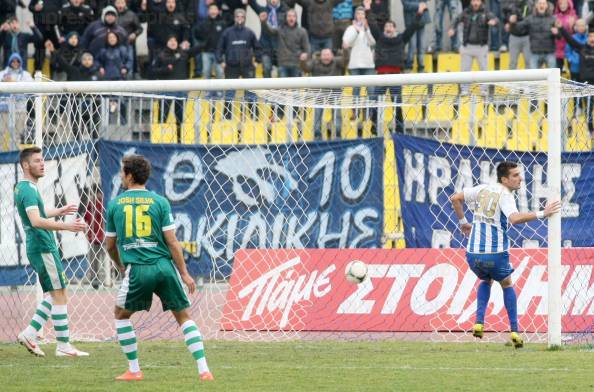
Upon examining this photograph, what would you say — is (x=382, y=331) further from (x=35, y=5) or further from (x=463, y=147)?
(x=35, y=5)

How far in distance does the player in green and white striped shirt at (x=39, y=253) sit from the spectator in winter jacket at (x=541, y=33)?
41.1ft

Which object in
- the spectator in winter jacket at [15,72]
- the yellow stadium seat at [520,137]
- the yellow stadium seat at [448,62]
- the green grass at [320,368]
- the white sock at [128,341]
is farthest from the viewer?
the yellow stadium seat at [448,62]

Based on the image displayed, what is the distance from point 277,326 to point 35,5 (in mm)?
13310

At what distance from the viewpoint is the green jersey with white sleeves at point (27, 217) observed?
12289mm

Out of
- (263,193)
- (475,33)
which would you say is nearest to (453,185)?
(263,193)

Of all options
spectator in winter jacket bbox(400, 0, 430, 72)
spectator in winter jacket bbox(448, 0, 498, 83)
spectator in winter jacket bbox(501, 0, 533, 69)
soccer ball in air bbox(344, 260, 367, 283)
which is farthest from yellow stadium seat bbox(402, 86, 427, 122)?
spectator in winter jacket bbox(400, 0, 430, 72)

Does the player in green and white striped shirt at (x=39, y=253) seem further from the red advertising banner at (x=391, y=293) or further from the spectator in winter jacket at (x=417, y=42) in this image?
the spectator in winter jacket at (x=417, y=42)

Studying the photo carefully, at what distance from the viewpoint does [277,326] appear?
47.9 feet

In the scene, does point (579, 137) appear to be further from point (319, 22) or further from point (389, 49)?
point (319, 22)

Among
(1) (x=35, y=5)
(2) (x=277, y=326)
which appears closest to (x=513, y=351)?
(2) (x=277, y=326)

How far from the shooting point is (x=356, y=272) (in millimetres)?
13469

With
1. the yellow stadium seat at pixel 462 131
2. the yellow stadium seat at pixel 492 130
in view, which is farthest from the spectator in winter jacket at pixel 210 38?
the yellow stadium seat at pixel 492 130

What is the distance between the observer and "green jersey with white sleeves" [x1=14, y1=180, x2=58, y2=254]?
12.3m

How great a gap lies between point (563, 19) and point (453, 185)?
8.55m
